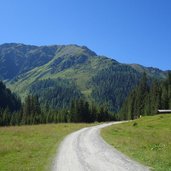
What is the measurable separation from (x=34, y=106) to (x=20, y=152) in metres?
132

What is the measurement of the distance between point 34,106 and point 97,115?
3110 cm

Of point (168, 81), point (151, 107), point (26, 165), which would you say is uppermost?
point (168, 81)

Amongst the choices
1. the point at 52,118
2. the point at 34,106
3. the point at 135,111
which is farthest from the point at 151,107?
the point at 34,106

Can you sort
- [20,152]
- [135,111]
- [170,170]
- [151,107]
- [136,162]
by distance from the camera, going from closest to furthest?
[170,170] → [136,162] → [20,152] → [151,107] → [135,111]

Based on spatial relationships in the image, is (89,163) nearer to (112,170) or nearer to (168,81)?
(112,170)

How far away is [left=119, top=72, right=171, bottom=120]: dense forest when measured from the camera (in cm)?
14500

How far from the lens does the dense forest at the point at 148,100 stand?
14500 cm

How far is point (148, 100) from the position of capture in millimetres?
155875

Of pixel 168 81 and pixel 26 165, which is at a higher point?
pixel 168 81

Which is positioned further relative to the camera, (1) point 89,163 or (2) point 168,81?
(2) point 168,81

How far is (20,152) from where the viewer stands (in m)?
34.8

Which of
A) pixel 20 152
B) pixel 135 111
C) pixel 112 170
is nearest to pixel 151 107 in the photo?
pixel 135 111

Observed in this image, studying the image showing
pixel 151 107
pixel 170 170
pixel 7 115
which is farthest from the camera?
pixel 7 115

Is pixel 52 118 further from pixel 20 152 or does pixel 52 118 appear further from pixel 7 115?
pixel 20 152
